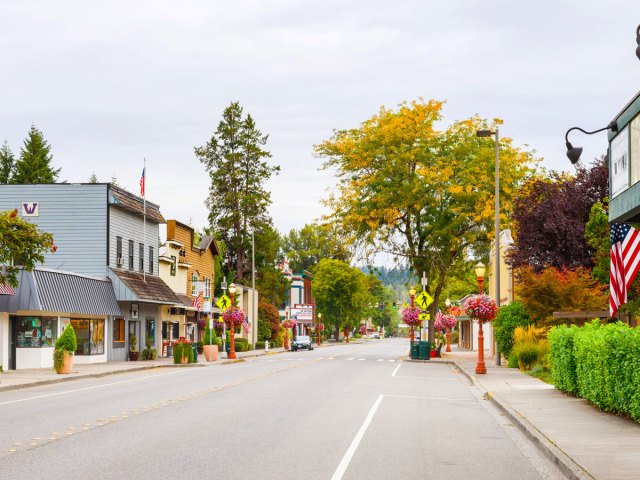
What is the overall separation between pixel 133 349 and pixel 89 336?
5.47 meters

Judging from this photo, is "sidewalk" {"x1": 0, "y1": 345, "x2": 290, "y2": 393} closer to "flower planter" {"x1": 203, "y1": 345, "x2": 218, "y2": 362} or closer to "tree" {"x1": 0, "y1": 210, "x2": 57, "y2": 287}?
"tree" {"x1": 0, "y1": 210, "x2": 57, "y2": 287}

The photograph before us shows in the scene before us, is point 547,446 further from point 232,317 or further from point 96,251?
point 232,317

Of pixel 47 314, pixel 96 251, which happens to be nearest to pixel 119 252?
pixel 96 251

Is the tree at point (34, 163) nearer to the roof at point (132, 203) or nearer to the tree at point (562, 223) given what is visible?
the roof at point (132, 203)

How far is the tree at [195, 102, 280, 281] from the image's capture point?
285 feet

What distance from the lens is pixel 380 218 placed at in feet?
171

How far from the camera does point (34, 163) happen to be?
82.1 metres

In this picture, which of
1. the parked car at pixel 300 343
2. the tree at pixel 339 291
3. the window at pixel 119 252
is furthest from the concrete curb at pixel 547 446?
the tree at pixel 339 291

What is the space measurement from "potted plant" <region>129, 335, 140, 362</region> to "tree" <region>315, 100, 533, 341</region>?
13.3 m

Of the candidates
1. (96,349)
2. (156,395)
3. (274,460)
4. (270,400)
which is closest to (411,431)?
(274,460)

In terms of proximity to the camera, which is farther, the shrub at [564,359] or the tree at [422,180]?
the tree at [422,180]

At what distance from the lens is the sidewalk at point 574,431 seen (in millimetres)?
10836

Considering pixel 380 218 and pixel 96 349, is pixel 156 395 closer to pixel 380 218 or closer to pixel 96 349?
pixel 96 349

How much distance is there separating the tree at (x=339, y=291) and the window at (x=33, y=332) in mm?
85885
